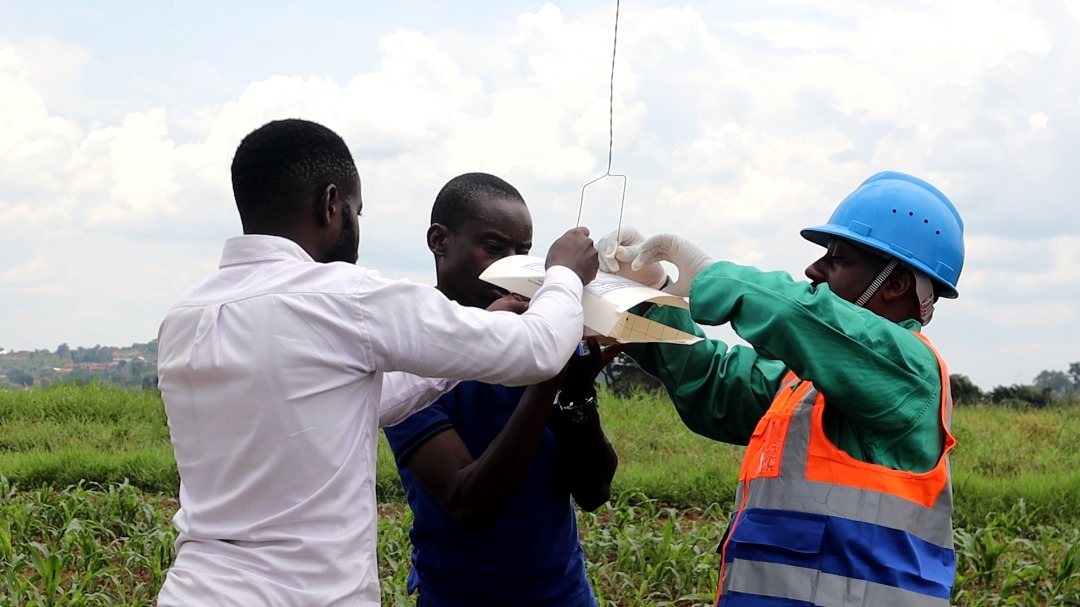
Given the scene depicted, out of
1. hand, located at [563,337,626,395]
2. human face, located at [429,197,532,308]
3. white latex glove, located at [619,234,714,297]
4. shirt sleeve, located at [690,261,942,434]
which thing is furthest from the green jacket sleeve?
human face, located at [429,197,532,308]

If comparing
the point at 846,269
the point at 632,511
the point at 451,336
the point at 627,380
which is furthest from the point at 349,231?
the point at 627,380

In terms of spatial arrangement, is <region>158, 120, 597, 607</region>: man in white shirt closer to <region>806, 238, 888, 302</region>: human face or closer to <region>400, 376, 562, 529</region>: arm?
<region>400, 376, 562, 529</region>: arm

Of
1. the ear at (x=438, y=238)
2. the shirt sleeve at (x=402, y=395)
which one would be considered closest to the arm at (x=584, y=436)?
the shirt sleeve at (x=402, y=395)

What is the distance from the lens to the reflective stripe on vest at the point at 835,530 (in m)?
2.40

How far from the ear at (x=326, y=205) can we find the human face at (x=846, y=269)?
1.20m

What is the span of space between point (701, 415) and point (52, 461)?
19.8ft

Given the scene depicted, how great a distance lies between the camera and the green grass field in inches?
213

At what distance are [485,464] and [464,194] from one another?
0.81 metres

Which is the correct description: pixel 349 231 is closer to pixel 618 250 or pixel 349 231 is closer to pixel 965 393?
pixel 618 250

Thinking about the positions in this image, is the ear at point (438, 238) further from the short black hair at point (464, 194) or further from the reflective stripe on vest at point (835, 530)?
the reflective stripe on vest at point (835, 530)

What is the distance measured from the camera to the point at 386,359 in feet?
6.73

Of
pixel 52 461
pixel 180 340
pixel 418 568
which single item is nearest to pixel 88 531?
pixel 52 461

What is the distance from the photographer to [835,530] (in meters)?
2.42

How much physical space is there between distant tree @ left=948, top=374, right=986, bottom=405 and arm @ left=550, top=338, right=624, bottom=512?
8.42 meters
